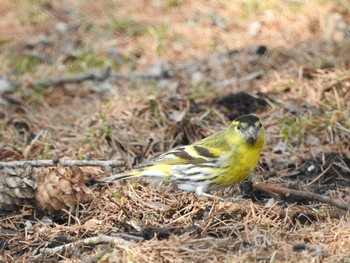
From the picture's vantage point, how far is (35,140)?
6.14m

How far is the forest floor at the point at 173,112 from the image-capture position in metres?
4.26

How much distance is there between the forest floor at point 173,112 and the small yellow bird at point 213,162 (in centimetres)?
13

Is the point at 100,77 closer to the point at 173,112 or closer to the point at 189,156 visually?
the point at 173,112

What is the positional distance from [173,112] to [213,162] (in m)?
1.40

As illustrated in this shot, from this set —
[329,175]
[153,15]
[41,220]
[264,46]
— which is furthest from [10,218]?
[153,15]

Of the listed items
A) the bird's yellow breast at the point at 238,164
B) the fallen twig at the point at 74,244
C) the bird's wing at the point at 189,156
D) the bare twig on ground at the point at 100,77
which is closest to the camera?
the fallen twig at the point at 74,244

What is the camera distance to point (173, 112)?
253 inches

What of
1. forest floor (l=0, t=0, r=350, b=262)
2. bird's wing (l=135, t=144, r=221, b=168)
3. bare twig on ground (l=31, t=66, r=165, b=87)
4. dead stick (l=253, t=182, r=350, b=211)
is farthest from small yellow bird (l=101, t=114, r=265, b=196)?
bare twig on ground (l=31, t=66, r=165, b=87)

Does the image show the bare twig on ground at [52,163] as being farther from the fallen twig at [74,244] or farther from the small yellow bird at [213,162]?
the fallen twig at [74,244]

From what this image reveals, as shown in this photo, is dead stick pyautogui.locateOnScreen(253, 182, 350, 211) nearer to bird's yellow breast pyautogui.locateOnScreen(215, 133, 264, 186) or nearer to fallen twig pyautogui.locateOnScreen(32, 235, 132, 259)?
bird's yellow breast pyautogui.locateOnScreen(215, 133, 264, 186)

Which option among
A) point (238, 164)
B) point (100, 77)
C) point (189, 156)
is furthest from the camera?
point (100, 77)

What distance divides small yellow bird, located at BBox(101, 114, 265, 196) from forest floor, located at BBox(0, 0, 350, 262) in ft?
0.44

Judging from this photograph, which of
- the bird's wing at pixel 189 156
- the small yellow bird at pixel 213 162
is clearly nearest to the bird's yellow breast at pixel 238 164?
the small yellow bird at pixel 213 162

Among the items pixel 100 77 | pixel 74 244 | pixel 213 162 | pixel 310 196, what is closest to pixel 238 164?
pixel 213 162
